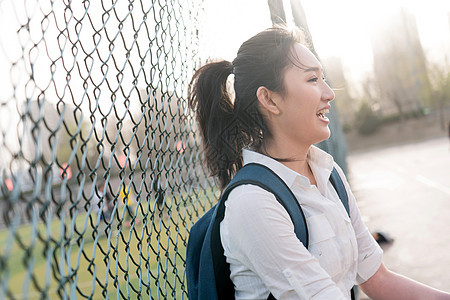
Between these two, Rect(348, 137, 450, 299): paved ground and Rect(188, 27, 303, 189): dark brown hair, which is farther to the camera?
Rect(348, 137, 450, 299): paved ground

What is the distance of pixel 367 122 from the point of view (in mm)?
46219

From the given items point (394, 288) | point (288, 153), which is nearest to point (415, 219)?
point (394, 288)

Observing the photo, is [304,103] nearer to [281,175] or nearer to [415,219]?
[281,175]

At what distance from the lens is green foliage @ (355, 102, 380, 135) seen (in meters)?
46.0

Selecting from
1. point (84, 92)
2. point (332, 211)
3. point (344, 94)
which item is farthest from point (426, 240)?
point (344, 94)

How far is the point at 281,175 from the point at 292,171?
0.04 metres

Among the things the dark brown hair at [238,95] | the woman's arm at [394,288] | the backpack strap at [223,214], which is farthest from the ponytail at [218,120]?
the woman's arm at [394,288]

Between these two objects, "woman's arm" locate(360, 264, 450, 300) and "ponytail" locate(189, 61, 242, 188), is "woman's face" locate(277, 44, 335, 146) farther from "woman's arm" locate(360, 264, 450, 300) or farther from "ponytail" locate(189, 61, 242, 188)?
"woman's arm" locate(360, 264, 450, 300)

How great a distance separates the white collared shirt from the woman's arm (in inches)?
9.6

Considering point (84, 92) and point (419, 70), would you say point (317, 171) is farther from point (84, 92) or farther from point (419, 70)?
point (419, 70)

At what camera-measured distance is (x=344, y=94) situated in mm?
57875

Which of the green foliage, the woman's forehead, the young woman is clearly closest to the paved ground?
the young woman

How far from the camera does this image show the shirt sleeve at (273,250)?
4.67 ft

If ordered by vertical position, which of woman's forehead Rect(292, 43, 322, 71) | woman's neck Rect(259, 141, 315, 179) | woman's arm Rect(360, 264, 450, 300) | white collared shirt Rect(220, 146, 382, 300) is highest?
woman's forehead Rect(292, 43, 322, 71)
